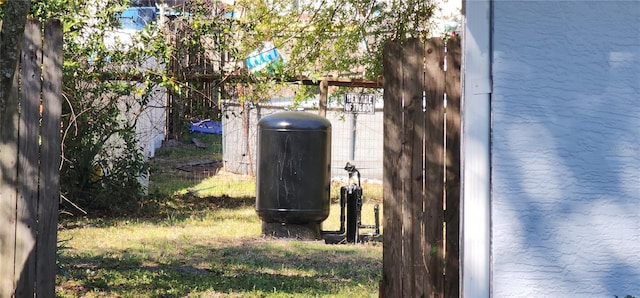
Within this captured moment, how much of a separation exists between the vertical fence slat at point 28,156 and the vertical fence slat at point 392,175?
79.1 inches

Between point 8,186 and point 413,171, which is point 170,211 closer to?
point 8,186

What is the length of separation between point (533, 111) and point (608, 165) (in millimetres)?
458

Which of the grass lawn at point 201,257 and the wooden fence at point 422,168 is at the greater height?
the wooden fence at point 422,168

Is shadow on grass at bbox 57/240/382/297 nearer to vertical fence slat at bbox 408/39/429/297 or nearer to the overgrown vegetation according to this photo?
vertical fence slat at bbox 408/39/429/297

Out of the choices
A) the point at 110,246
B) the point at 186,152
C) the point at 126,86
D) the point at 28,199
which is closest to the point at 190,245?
the point at 110,246

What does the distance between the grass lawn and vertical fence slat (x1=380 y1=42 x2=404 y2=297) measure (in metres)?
2.57

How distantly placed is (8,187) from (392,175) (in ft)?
7.20

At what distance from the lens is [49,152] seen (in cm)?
546

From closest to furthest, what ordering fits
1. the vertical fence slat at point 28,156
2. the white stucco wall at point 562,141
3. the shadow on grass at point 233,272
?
the white stucco wall at point 562,141 < the vertical fence slat at point 28,156 < the shadow on grass at point 233,272

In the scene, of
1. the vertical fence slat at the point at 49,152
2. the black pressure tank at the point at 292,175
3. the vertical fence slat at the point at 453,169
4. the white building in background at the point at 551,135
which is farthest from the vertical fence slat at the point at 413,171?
the black pressure tank at the point at 292,175

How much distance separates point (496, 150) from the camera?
4578 millimetres

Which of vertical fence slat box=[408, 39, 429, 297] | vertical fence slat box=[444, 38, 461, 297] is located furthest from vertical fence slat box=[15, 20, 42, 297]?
vertical fence slat box=[444, 38, 461, 297]

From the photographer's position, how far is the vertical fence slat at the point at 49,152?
5.43 meters

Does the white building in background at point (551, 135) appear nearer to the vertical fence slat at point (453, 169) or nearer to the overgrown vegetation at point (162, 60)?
the vertical fence slat at point (453, 169)
